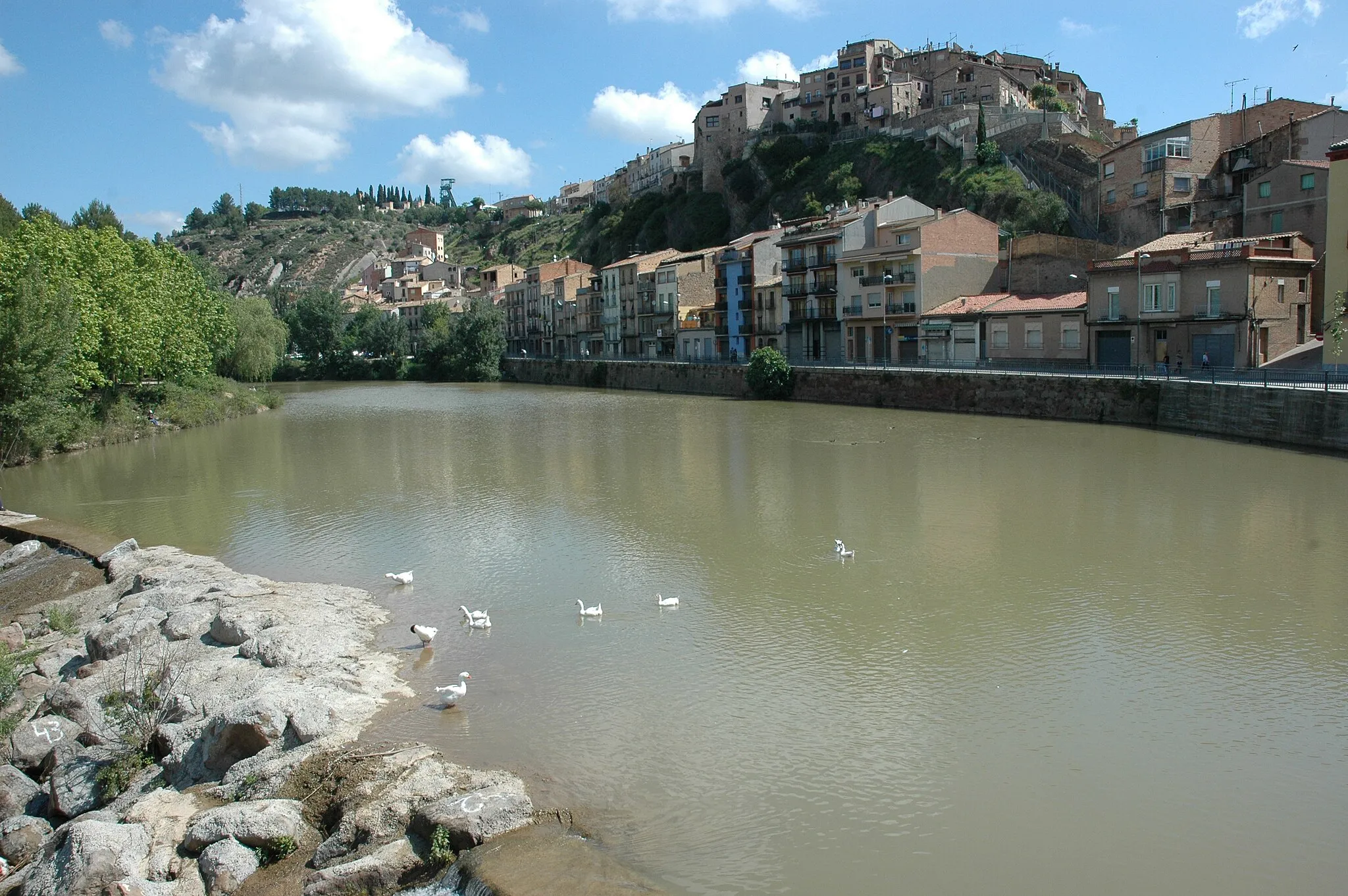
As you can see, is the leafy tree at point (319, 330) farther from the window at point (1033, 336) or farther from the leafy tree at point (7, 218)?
the window at point (1033, 336)

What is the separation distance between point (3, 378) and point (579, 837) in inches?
1173

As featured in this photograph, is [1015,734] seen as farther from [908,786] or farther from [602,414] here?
[602,414]

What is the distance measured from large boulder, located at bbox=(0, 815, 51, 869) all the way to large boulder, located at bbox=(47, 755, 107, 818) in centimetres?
20

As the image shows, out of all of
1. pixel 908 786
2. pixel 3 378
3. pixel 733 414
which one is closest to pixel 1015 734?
pixel 908 786

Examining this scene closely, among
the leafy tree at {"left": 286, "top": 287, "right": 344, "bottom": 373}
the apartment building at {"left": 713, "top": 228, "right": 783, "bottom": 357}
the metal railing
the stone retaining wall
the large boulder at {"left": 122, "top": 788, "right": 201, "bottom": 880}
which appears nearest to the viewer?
the large boulder at {"left": 122, "top": 788, "right": 201, "bottom": 880}

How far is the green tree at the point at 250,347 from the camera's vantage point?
61.3 m

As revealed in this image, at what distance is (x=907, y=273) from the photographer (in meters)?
51.6

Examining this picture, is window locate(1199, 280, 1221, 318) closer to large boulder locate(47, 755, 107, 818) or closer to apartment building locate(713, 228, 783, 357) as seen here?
apartment building locate(713, 228, 783, 357)

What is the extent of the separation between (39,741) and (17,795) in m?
0.85

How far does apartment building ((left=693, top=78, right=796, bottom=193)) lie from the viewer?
101000 millimetres

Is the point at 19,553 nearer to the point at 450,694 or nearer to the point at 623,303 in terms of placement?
the point at 450,694

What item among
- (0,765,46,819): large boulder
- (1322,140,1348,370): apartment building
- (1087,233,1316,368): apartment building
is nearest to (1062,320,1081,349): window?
(1087,233,1316,368): apartment building

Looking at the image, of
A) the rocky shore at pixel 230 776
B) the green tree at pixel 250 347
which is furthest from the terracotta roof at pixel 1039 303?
the green tree at pixel 250 347

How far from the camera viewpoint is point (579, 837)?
818 cm
